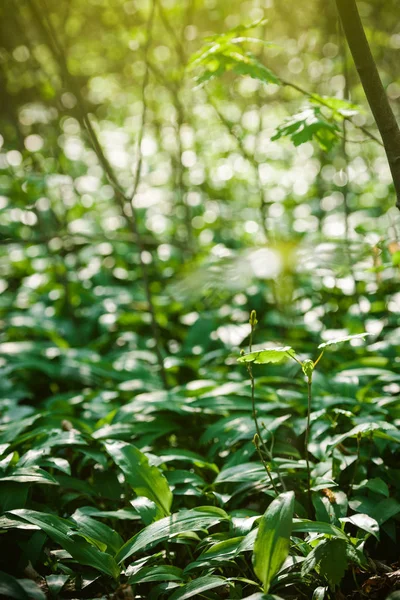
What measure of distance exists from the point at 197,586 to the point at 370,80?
4.55ft

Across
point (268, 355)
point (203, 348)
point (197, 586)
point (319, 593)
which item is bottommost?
point (319, 593)

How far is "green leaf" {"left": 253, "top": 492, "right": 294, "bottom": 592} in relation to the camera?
3.89ft

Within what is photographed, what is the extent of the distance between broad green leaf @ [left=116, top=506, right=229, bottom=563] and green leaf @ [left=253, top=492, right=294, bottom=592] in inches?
10.1

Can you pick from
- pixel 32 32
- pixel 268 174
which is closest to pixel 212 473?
pixel 268 174

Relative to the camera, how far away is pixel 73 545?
1387mm

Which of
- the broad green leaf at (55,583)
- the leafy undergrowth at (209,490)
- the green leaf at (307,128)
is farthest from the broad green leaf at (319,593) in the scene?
the green leaf at (307,128)

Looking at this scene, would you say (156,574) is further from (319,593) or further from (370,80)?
(370,80)

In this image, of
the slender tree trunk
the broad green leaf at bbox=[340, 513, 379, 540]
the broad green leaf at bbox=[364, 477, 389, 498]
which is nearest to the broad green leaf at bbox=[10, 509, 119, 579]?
the broad green leaf at bbox=[340, 513, 379, 540]

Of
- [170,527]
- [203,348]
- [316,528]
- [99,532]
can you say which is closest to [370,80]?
[316,528]

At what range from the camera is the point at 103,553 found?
139 centimetres

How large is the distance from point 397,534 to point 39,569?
43.8 inches

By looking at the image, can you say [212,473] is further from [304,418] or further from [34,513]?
[34,513]

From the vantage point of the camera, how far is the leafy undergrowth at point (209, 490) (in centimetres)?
135

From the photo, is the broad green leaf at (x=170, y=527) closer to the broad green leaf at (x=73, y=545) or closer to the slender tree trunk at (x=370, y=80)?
the broad green leaf at (x=73, y=545)
